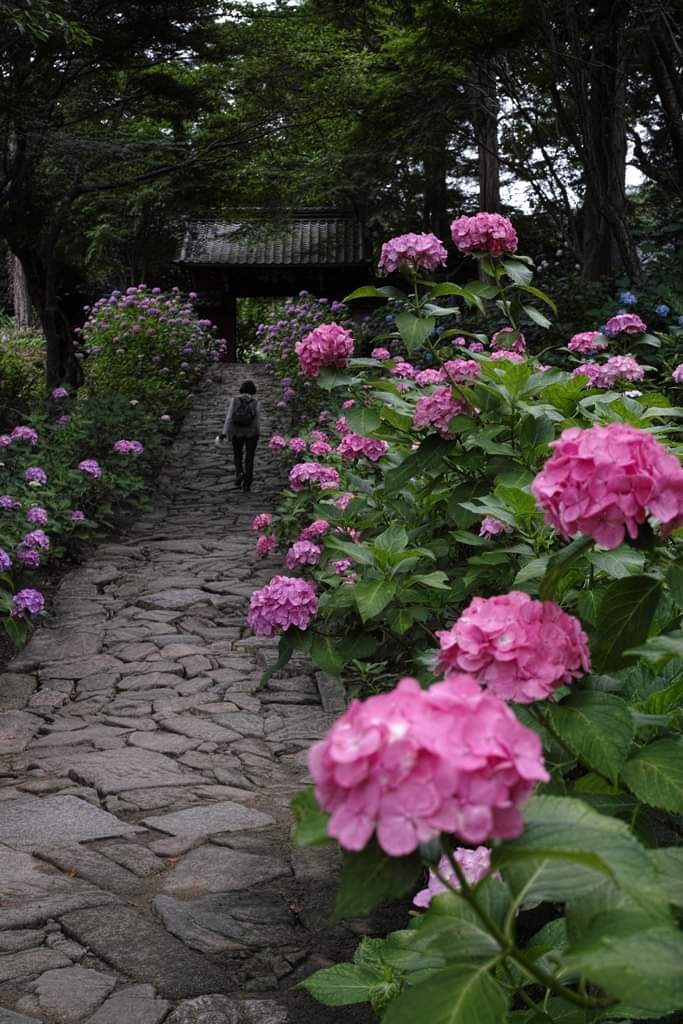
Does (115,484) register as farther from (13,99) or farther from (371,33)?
(371,33)

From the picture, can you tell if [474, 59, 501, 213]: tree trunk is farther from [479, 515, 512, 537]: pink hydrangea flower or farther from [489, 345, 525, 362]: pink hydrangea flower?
[479, 515, 512, 537]: pink hydrangea flower

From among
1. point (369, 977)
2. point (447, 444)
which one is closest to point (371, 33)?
point (447, 444)

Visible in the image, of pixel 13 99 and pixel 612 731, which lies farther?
pixel 13 99

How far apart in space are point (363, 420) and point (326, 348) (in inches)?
10.7

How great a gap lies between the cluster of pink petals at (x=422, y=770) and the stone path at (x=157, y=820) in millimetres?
2207

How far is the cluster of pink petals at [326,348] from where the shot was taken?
3371mm

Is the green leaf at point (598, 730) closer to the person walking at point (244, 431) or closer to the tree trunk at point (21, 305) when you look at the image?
the person walking at point (244, 431)

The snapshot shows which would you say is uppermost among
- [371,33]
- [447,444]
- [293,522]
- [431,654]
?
[371,33]

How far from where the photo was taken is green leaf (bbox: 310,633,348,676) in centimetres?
295

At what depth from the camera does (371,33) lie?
591 inches

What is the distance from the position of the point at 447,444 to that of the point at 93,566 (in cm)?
658

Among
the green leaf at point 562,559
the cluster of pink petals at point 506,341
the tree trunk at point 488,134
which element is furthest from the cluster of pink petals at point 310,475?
the tree trunk at point 488,134

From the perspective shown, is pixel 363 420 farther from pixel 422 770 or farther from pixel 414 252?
pixel 422 770

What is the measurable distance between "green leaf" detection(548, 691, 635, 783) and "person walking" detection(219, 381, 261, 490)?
38.0ft
